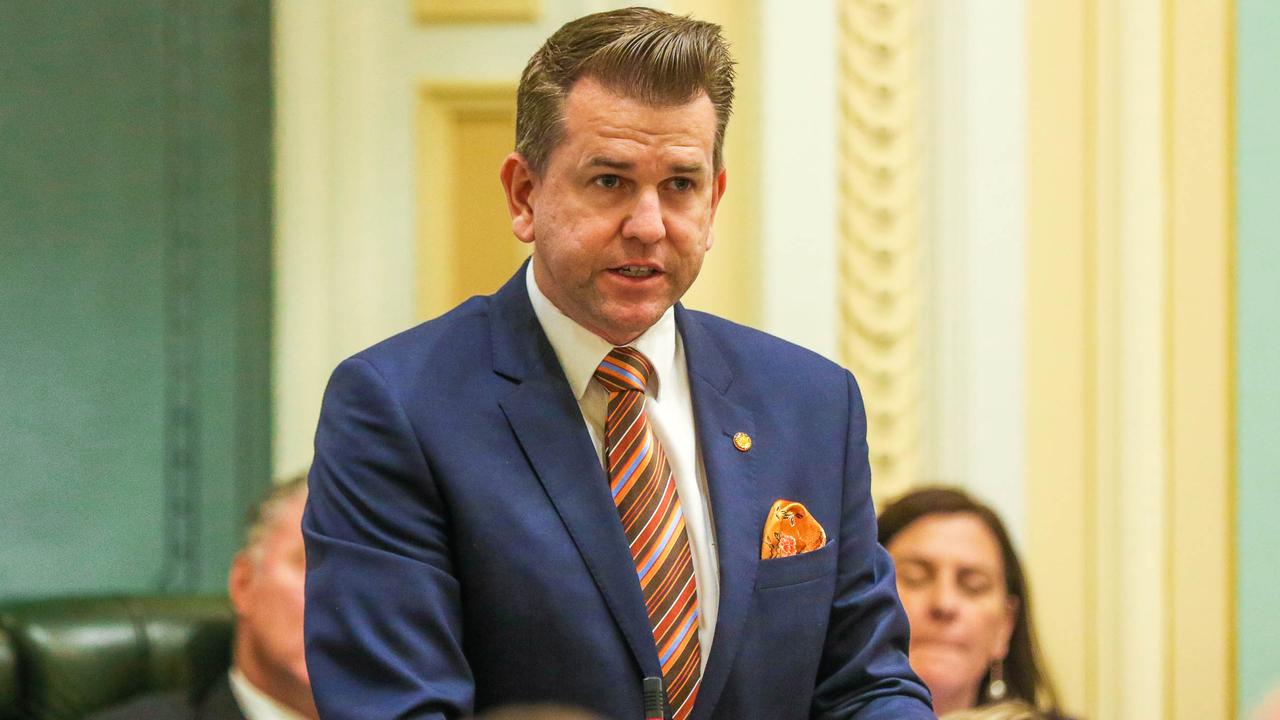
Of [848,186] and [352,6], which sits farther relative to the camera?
[352,6]

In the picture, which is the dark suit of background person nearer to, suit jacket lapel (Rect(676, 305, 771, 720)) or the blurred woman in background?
the blurred woman in background

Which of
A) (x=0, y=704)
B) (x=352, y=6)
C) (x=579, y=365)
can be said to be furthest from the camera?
(x=352, y=6)

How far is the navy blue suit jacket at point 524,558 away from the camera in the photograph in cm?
147

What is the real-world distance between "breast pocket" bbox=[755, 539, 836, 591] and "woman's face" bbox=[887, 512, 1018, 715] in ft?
3.62

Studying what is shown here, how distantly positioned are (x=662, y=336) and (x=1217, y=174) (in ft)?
6.02

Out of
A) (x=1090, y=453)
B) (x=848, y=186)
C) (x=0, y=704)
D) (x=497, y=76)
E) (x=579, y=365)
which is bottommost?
(x=0, y=704)

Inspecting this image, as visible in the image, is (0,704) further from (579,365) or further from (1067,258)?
(1067,258)

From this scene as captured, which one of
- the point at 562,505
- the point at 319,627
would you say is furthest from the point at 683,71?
the point at 319,627

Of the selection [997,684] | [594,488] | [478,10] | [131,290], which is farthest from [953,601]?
[131,290]

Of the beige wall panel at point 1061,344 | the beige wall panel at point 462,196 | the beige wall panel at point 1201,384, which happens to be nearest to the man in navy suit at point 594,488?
the beige wall panel at point 1061,344

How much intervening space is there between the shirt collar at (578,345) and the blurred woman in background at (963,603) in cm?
118

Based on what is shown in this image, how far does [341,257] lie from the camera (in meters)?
3.33

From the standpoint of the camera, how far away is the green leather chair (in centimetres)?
266

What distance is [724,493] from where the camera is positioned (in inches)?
62.3
